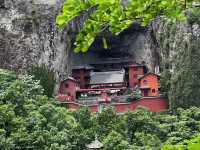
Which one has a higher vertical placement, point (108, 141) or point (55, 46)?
point (55, 46)

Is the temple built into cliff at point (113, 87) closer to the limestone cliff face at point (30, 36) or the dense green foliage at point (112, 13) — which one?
the limestone cliff face at point (30, 36)

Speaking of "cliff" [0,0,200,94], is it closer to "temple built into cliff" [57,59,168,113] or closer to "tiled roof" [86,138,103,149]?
"temple built into cliff" [57,59,168,113]

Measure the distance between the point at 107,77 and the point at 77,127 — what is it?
15.4m

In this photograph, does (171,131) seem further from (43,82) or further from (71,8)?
(71,8)

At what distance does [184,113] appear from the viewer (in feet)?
95.5

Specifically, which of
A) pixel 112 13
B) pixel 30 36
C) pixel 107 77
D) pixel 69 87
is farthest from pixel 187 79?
pixel 112 13

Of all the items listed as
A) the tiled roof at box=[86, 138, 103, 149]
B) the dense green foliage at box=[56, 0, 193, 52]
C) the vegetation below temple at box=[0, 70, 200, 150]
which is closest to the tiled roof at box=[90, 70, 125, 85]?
the vegetation below temple at box=[0, 70, 200, 150]

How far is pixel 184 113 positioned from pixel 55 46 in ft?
44.9

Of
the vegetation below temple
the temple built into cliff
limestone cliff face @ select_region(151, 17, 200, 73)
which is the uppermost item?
limestone cliff face @ select_region(151, 17, 200, 73)

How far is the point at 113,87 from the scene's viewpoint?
39.9m

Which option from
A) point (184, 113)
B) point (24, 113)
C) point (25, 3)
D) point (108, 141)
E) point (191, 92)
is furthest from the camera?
point (25, 3)

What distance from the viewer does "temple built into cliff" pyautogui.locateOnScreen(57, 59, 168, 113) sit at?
119 feet

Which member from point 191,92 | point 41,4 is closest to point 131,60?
point 41,4

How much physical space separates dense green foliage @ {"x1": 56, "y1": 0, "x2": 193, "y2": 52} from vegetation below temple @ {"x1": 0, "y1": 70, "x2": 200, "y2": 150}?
16.9m
